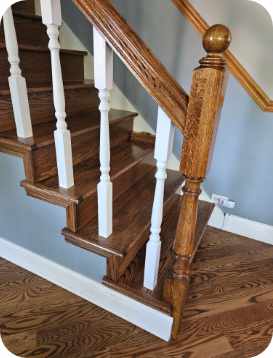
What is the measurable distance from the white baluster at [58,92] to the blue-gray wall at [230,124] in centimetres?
94

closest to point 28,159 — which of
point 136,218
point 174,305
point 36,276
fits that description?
point 136,218

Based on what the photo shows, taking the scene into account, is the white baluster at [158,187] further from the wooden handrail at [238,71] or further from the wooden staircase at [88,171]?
the wooden handrail at [238,71]

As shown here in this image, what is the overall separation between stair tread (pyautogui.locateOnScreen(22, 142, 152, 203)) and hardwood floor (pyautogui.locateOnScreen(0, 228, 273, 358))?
568mm

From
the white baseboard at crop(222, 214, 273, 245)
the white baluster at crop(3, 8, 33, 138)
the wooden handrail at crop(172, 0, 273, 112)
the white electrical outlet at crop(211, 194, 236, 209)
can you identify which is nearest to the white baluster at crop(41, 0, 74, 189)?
the white baluster at crop(3, 8, 33, 138)

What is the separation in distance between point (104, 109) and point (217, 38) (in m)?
0.39

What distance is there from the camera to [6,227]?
132 centimetres

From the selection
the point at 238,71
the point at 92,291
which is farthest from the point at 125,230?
the point at 238,71

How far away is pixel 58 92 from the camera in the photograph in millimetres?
894

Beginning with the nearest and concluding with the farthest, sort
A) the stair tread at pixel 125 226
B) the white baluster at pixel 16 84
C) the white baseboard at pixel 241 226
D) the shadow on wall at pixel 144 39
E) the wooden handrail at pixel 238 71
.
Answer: the white baluster at pixel 16 84 < the stair tread at pixel 125 226 < the wooden handrail at pixel 238 71 < the shadow on wall at pixel 144 39 < the white baseboard at pixel 241 226

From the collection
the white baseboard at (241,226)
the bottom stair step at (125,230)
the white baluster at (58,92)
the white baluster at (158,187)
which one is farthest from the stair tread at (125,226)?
the white baseboard at (241,226)

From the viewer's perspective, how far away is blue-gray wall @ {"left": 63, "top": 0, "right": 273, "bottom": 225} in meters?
1.49

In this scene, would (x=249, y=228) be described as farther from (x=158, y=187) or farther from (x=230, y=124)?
(x=158, y=187)

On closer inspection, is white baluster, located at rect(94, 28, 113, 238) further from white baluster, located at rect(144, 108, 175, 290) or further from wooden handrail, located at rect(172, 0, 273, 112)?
wooden handrail, located at rect(172, 0, 273, 112)

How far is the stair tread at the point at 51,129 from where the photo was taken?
3.39 ft
